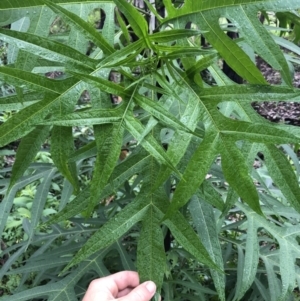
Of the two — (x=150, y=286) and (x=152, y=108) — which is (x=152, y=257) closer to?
(x=150, y=286)

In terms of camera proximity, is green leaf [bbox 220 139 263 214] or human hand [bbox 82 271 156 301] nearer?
green leaf [bbox 220 139 263 214]

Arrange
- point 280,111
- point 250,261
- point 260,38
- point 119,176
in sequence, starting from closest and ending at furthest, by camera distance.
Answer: point 260,38 < point 119,176 < point 250,261 < point 280,111

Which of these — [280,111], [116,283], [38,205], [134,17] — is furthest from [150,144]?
[280,111]

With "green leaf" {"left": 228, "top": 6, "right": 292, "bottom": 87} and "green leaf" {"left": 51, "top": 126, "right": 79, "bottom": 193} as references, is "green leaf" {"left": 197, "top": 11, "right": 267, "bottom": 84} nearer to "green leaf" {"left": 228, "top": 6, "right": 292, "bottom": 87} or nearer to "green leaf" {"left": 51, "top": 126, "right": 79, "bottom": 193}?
"green leaf" {"left": 228, "top": 6, "right": 292, "bottom": 87}

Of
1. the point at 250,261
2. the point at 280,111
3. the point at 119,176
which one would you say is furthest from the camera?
the point at 280,111

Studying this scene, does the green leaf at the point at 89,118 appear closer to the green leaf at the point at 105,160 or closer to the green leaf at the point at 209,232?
the green leaf at the point at 105,160

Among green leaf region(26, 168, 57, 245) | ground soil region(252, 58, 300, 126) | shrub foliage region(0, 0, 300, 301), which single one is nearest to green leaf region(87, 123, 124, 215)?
shrub foliage region(0, 0, 300, 301)

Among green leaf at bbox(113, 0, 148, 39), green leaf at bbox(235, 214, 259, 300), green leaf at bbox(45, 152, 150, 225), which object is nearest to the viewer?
green leaf at bbox(113, 0, 148, 39)

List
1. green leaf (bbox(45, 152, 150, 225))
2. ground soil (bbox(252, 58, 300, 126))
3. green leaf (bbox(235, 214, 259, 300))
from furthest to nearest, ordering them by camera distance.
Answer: ground soil (bbox(252, 58, 300, 126))
green leaf (bbox(235, 214, 259, 300))
green leaf (bbox(45, 152, 150, 225))

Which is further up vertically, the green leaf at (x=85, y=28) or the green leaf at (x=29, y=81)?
the green leaf at (x=85, y=28)

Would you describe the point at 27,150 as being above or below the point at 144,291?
above

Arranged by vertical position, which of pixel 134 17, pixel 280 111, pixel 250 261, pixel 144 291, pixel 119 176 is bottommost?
pixel 280 111

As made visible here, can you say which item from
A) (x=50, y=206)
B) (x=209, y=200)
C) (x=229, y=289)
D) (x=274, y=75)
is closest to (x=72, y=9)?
(x=209, y=200)

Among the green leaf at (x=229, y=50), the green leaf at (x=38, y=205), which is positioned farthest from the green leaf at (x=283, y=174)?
the green leaf at (x=38, y=205)
